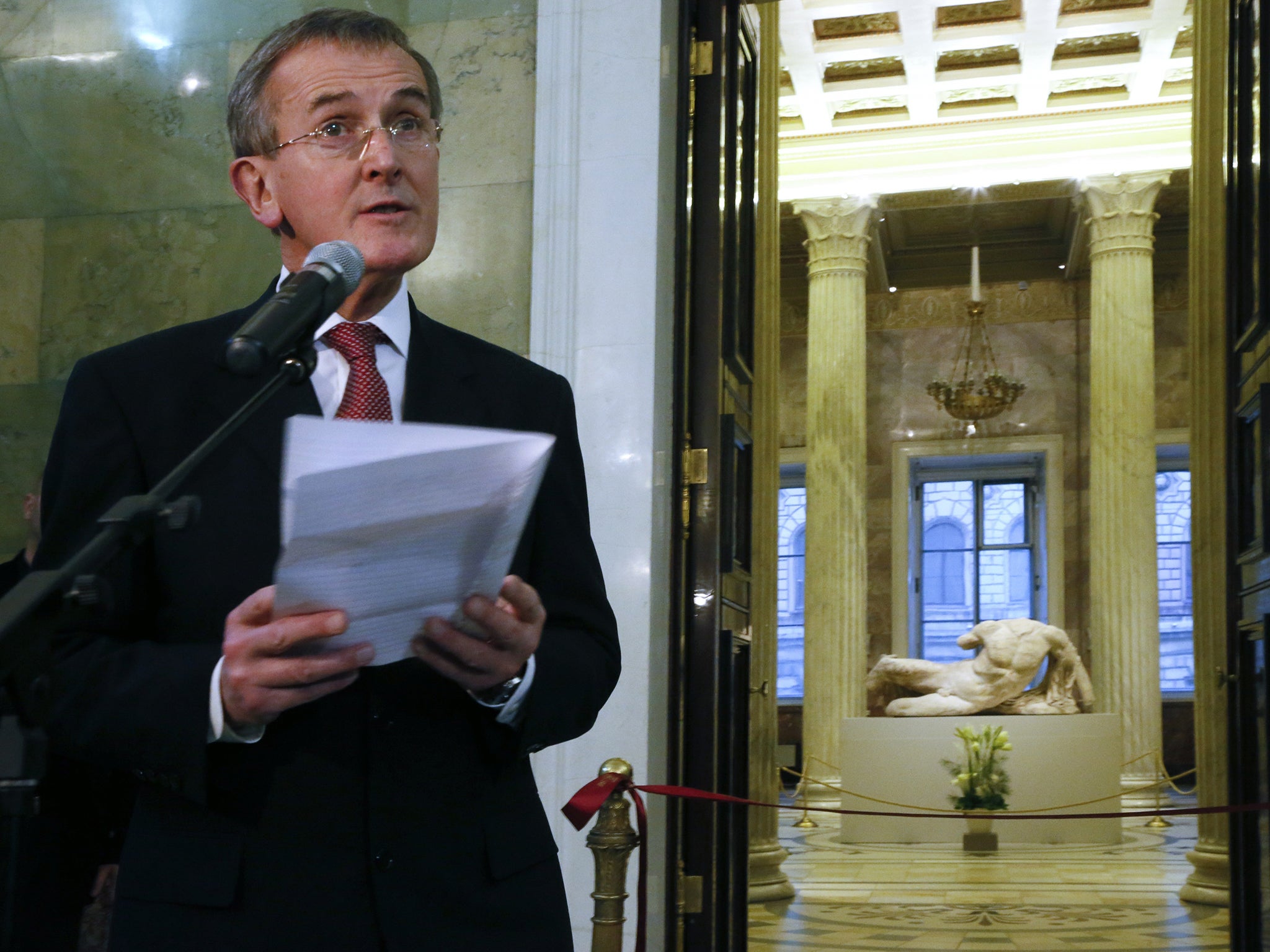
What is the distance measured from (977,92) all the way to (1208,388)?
22.7 feet

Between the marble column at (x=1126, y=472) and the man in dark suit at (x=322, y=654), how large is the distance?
13.3 meters

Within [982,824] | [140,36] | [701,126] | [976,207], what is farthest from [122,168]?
[976,207]

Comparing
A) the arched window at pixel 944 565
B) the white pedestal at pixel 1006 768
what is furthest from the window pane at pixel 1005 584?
the white pedestal at pixel 1006 768

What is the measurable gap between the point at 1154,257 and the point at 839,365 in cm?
572

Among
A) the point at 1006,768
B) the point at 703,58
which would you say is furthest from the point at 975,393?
the point at 703,58

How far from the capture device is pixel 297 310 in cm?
139

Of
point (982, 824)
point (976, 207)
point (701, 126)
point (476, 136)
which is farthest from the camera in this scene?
point (976, 207)

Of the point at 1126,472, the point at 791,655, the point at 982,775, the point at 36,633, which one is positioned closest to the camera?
the point at 36,633

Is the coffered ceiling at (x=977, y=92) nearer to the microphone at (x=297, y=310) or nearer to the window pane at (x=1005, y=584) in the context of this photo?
the window pane at (x=1005, y=584)

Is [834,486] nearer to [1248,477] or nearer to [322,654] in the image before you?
[1248,477]

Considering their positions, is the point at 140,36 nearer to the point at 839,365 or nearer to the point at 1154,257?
the point at 839,365

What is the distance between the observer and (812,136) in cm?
1419

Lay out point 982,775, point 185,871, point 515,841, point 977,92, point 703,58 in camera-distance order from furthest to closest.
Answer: point 977,92, point 982,775, point 703,58, point 515,841, point 185,871

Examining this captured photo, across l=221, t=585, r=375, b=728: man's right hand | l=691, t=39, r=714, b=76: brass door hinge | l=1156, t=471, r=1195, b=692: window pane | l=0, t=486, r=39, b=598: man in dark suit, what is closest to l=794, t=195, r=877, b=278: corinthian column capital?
l=1156, t=471, r=1195, b=692: window pane
